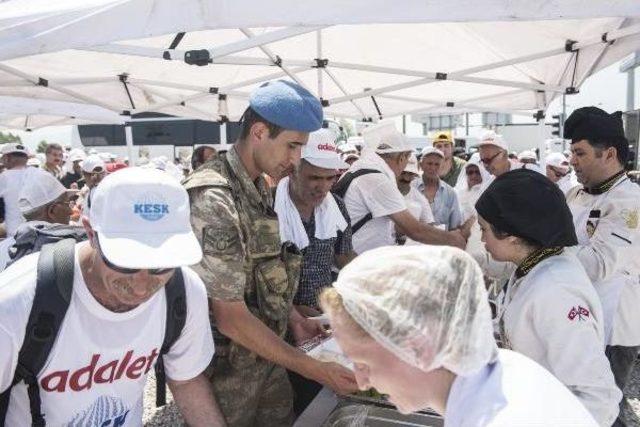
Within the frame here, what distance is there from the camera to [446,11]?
1.71 metres

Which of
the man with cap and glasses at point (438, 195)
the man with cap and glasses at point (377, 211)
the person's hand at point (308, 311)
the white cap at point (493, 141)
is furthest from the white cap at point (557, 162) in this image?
the person's hand at point (308, 311)

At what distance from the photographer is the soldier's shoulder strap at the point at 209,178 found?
5.28ft

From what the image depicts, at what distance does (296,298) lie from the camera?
2.36m

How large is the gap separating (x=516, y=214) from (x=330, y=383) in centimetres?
76

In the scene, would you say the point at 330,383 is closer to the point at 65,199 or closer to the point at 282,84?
the point at 282,84

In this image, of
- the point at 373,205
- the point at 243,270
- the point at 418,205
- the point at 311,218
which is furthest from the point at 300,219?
the point at 418,205

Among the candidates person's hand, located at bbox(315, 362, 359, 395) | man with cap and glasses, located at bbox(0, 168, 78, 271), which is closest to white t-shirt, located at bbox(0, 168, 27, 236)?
man with cap and glasses, located at bbox(0, 168, 78, 271)

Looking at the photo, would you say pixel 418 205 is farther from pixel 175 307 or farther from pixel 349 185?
pixel 175 307

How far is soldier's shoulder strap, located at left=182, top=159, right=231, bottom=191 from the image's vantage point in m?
1.61

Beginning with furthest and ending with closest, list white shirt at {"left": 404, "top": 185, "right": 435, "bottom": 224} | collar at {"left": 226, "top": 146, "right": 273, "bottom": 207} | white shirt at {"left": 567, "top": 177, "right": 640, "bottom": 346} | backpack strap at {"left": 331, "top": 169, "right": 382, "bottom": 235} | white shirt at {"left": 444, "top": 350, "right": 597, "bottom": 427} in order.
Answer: white shirt at {"left": 404, "top": 185, "right": 435, "bottom": 224}
backpack strap at {"left": 331, "top": 169, "right": 382, "bottom": 235}
white shirt at {"left": 567, "top": 177, "right": 640, "bottom": 346}
collar at {"left": 226, "top": 146, "right": 273, "bottom": 207}
white shirt at {"left": 444, "top": 350, "right": 597, "bottom": 427}

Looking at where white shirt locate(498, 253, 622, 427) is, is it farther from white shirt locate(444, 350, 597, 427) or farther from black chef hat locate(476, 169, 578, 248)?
white shirt locate(444, 350, 597, 427)

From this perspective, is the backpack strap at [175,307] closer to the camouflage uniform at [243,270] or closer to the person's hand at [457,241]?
the camouflage uniform at [243,270]

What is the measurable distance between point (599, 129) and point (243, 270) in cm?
174

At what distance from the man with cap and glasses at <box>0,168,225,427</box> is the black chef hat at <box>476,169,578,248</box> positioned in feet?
2.97
